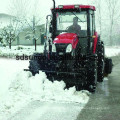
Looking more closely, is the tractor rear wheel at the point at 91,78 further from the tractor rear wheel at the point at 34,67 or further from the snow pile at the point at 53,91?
the tractor rear wheel at the point at 34,67

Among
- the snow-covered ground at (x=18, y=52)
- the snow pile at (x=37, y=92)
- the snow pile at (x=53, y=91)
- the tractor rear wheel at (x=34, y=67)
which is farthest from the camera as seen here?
the snow-covered ground at (x=18, y=52)

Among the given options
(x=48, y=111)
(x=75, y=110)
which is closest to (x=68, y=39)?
(x=75, y=110)

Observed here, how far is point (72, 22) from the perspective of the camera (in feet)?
28.7

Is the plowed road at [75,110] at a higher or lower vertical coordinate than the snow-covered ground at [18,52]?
lower

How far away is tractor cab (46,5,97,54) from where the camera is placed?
8.41 m

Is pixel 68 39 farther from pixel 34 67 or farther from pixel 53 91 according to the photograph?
pixel 53 91

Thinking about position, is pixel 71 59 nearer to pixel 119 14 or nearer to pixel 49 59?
pixel 49 59

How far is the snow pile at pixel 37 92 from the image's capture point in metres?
6.87

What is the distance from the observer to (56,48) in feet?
26.5

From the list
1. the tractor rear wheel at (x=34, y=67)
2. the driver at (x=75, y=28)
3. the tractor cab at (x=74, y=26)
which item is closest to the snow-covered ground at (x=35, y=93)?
the tractor rear wheel at (x=34, y=67)

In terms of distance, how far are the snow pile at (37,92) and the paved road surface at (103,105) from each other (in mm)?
314

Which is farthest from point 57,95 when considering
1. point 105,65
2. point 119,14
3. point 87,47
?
point 119,14

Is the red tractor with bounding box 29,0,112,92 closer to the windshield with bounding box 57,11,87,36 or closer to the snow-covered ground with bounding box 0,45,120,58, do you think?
the windshield with bounding box 57,11,87,36

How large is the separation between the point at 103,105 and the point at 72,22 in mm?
3106
